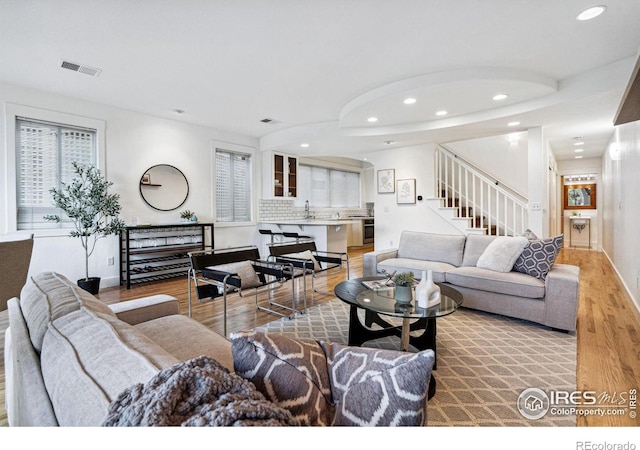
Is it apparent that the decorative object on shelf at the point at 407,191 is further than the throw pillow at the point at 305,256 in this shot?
Yes

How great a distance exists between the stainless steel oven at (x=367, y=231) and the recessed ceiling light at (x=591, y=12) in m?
7.01

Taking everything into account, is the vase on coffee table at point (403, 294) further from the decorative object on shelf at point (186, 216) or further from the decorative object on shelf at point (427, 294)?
the decorative object on shelf at point (186, 216)

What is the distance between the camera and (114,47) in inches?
115

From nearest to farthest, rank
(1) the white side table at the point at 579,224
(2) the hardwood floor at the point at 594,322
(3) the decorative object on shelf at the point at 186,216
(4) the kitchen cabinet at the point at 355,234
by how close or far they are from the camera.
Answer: (2) the hardwood floor at the point at 594,322 → (3) the decorative object on shelf at the point at 186,216 → (1) the white side table at the point at 579,224 → (4) the kitchen cabinet at the point at 355,234

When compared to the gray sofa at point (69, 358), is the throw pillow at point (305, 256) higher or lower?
lower

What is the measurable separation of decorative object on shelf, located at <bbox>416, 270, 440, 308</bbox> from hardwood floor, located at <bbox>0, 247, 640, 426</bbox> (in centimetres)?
93

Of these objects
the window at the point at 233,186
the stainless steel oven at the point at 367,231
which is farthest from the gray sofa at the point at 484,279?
the stainless steel oven at the point at 367,231

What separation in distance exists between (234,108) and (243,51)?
1.84 metres

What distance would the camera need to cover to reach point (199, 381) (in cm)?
57

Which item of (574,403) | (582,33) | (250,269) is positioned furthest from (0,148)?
(582,33)

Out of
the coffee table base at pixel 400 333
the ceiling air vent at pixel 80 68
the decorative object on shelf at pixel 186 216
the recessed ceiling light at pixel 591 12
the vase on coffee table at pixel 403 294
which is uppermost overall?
the ceiling air vent at pixel 80 68

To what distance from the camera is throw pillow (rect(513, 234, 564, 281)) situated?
9.78 feet

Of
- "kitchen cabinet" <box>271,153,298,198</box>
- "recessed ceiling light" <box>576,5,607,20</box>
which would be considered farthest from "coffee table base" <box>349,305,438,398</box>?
"kitchen cabinet" <box>271,153,298,198</box>

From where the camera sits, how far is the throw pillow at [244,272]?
294cm
